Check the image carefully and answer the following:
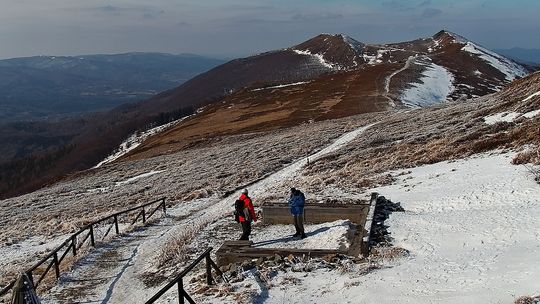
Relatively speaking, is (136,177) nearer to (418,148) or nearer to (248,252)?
(418,148)

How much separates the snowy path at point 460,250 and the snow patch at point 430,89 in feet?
172

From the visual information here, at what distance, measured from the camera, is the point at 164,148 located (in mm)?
71188

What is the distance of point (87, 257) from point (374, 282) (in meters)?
12.6

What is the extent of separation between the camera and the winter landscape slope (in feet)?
40.9

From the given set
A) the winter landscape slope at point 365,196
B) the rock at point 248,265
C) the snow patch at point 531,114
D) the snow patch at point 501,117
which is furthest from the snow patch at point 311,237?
the snow patch at point 501,117

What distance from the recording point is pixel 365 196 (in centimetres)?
2212

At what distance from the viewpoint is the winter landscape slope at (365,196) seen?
40.9 ft

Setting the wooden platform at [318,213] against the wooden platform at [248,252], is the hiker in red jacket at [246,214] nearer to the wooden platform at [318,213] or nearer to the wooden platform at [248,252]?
the wooden platform at [248,252]

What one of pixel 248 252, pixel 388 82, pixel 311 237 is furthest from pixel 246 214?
pixel 388 82

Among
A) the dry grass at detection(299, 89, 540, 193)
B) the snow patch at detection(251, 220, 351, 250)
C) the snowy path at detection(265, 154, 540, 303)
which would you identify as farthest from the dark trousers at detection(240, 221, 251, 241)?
the dry grass at detection(299, 89, 540, 193)

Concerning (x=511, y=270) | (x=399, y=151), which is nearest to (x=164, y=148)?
(x=399, y=151)

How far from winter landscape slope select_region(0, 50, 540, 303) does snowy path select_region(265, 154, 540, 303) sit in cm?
4

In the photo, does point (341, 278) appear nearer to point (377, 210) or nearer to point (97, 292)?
point (377, 210)

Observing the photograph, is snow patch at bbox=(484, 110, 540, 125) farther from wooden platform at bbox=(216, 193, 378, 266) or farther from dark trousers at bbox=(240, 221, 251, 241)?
dark trousers at bbox=(240, 221, 251, 241)
